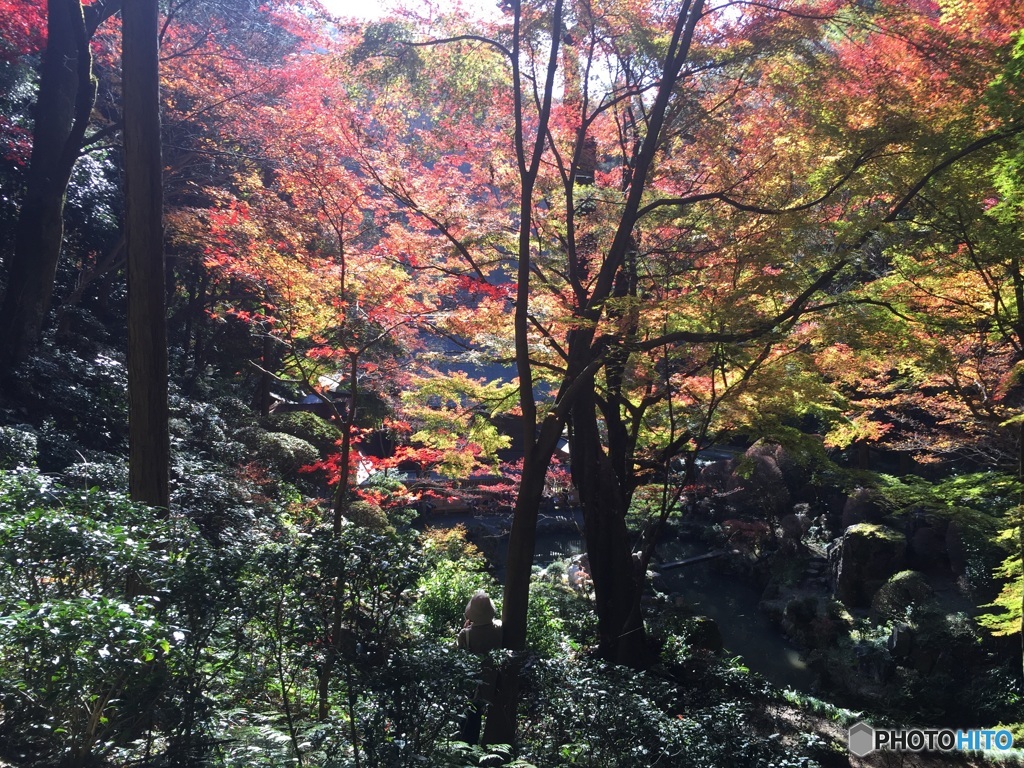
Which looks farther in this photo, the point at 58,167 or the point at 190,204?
the point at 190,204

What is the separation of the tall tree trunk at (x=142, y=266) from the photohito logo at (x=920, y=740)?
22.5 feet

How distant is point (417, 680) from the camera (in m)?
2.87

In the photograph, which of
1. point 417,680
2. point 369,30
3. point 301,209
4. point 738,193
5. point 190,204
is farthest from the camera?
point 190,204

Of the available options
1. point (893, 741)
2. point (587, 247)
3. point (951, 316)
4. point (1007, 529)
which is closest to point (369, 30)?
point (587, 247)

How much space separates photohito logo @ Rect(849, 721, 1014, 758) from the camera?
694 cm

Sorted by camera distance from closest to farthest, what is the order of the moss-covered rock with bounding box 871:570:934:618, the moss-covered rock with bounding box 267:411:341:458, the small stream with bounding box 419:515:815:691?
1. the small stream with bounding box 419:515:815:691
2. the moss-covered rock with bounding box 871:570:934:618
3. the moss-covered rock with bounding box 267:411:341:458

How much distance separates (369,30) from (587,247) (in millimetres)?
3419

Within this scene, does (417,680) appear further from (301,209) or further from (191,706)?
(301,209)

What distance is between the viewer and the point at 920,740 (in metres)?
A: 7.29

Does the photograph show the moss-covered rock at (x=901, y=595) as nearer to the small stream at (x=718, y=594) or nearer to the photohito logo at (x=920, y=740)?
the small stream at (x=718, y=594)

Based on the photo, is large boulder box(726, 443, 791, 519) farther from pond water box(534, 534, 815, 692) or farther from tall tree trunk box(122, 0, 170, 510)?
tall tree trunk box(122, 0, 170, 510)

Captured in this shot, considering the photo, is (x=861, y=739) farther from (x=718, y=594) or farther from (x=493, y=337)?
(x=718, y=594)

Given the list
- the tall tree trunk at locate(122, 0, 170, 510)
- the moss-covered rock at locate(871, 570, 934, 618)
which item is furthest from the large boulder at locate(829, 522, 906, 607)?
the tall tree trunk at locate(122, 0, 170, 510)

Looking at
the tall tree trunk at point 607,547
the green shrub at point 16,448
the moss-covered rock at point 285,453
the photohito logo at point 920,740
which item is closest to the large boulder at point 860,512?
the photohito logo at point 920,740
